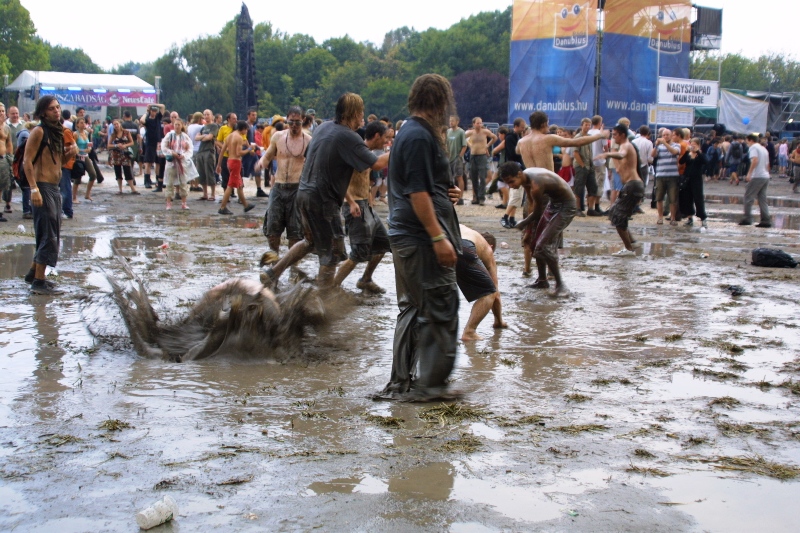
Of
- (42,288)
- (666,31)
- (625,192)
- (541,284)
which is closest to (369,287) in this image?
(541,284)

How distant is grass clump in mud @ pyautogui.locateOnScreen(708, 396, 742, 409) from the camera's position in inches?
193

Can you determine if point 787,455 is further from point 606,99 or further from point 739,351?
point 606,99

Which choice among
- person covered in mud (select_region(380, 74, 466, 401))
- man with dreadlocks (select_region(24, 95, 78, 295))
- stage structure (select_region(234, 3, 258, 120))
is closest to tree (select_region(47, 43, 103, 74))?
stage structure (select_region(234, 3, 258, 120))

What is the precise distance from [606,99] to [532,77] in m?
3.15

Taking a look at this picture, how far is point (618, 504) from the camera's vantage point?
3.46 m

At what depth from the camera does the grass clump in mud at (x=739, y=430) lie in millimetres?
4371

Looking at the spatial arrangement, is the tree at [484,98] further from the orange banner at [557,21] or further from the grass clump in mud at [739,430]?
the grass clump in mud at [739,430]

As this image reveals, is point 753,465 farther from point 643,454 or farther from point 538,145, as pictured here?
point 538,145

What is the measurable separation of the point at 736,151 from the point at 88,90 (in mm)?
31848

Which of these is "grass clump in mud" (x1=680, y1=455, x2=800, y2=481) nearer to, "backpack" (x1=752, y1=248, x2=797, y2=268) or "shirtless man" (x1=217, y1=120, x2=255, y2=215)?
"backpack" (x1=752, y1=248, x2=797, y2=268)

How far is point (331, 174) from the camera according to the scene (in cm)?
733

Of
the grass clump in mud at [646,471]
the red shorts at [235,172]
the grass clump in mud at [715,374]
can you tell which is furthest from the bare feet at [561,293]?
the red shorts at [235,172]

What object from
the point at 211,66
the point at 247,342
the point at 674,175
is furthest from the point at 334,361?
the point at 211,66

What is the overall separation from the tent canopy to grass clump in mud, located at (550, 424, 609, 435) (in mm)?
43027
